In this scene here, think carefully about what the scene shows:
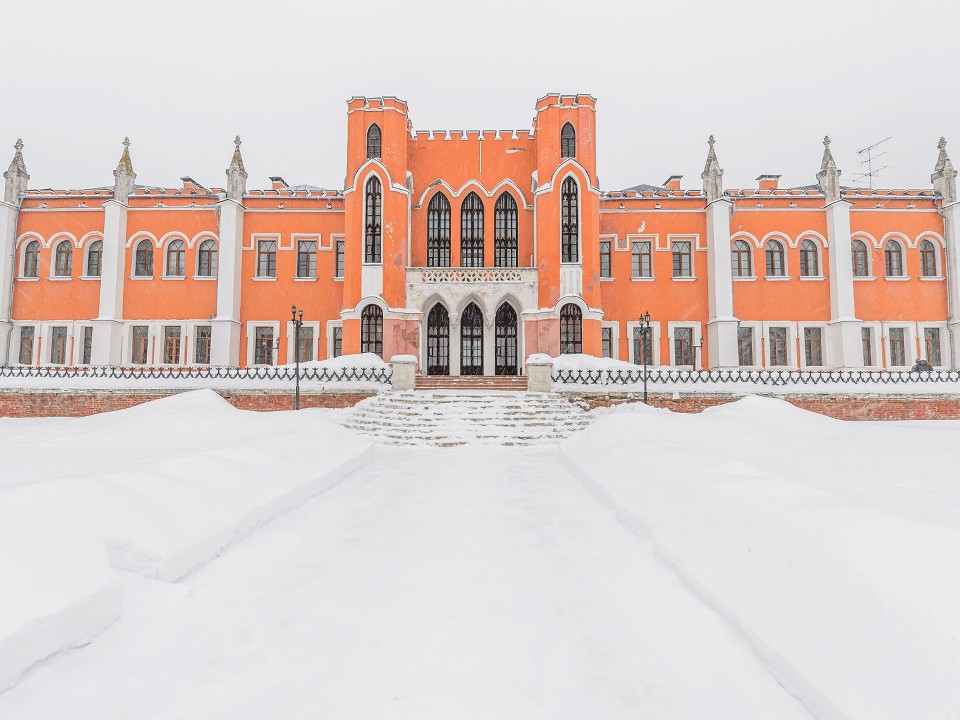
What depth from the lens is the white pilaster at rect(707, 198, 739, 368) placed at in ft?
75.5

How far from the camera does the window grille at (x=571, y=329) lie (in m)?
21.6

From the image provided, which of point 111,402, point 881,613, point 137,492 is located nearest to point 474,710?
point 881,613

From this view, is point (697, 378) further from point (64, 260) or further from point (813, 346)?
point (64, 260)

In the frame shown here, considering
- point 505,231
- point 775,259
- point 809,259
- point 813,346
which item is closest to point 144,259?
point 505,231

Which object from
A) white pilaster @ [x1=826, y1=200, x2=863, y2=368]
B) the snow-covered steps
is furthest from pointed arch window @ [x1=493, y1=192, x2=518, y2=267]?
white pilaster @ [x1=826, y1=200, x2=863, y2=368]

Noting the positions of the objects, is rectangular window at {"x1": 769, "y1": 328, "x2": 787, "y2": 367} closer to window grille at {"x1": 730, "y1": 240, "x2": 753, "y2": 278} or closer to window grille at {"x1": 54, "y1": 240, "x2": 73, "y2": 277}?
window grille at {"x1": 730, "y1": 240, "x2": 753, "y2": 278}

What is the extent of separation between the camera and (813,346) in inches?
932

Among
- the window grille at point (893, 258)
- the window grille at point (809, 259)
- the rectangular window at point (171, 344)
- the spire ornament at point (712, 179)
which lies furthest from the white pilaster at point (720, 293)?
the rectangular window at point (171, 344)

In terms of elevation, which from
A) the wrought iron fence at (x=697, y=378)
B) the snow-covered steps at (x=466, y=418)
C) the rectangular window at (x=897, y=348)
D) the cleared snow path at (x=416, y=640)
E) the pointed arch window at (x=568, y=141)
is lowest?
the cleared snow path at (x=416, y=640)

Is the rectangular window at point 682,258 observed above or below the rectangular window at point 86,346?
above

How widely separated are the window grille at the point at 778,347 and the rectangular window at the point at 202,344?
1018 inches

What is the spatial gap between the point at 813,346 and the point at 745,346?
118 inches

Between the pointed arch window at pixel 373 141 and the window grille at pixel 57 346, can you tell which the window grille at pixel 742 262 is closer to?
the pointed arch window at pixel 373 141

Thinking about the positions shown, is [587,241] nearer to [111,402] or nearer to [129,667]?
[111,402]
